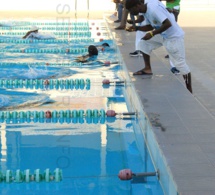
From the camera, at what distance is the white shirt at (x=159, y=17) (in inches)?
224

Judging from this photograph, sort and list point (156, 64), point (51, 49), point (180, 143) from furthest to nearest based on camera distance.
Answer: point (51, 49) → point (156, 64) → point (180, 143)

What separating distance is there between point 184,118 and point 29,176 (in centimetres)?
140

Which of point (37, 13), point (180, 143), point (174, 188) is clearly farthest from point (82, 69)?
point (37, 13)

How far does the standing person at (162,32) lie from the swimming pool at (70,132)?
0.77 m

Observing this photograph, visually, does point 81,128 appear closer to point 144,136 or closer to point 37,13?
point 144,136

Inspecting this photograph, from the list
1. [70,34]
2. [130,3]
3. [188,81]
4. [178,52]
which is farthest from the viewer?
[70,34]

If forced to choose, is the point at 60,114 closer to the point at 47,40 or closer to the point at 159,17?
the point at 159,17

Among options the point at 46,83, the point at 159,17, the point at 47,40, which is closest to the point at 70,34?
the point at 47,40

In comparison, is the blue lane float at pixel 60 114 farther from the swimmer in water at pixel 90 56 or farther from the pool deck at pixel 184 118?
the swimmer in water at pixel 90 56

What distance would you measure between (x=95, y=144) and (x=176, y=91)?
1.09 meters

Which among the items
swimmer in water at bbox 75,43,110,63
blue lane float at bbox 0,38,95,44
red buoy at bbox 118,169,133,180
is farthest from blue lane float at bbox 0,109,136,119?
blue lane float at bbox 0,38,95,44

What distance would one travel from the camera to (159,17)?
5.68 m

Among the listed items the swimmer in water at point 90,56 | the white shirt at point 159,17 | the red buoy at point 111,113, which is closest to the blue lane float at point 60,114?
the red buoy at point 111,113

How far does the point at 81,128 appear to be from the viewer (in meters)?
5.72
